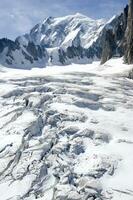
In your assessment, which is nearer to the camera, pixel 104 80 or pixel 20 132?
pixel 20 132

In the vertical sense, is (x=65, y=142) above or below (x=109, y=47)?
below

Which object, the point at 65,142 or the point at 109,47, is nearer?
the point at 65,142

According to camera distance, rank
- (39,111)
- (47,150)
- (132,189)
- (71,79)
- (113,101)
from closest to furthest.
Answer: (132,189)
(47,150)
(39,111)
(113,101)
(71,79)

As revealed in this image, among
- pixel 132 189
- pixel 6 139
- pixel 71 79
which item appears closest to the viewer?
pixel 132 189

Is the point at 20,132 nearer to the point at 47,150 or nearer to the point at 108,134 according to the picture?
the point at 47,150

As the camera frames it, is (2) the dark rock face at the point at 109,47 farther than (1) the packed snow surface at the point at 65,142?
Yes

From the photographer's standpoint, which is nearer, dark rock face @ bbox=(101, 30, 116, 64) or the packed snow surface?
the packed snow surface

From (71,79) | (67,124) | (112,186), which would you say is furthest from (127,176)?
(71,79)

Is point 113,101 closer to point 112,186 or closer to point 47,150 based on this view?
point 47,150
